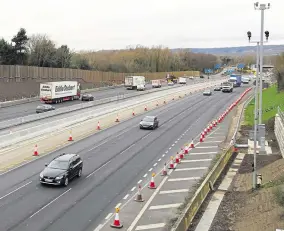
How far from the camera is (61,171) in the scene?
23359mm

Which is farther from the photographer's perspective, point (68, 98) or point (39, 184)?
point (68, 98)

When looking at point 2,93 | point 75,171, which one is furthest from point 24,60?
point 75,171

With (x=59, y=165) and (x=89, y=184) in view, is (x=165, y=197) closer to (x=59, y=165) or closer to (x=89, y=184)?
(x=89, y=184)

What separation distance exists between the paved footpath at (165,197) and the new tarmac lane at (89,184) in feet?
3.11

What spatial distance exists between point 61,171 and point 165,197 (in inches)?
226

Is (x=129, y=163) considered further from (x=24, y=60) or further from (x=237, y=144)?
(x=24, y=60)

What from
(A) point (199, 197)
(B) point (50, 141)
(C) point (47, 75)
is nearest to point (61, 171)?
(A) point (199, 197)

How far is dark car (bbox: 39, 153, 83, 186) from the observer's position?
23.0 metres

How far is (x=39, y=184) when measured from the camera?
23578mm

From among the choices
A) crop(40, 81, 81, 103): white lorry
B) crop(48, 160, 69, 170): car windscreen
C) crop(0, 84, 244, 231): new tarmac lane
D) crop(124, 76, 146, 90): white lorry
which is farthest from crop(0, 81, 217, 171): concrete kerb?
crop(124, 76, 146, 90): white lorry

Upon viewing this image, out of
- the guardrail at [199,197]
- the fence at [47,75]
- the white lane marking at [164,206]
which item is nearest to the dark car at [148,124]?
the guardrail at [199,197]

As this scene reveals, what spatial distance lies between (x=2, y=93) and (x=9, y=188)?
52933mm

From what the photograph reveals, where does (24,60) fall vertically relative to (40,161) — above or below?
above

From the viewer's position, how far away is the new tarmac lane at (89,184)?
1838cm
